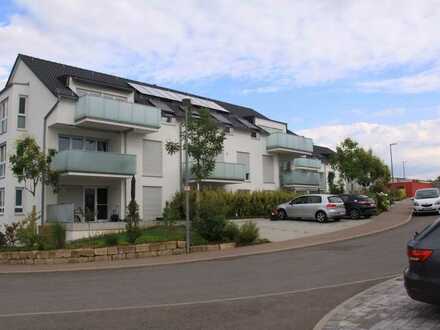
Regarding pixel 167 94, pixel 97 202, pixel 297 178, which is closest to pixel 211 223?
pixel 97 202

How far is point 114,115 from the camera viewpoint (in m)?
27.9

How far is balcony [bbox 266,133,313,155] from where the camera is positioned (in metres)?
39.9

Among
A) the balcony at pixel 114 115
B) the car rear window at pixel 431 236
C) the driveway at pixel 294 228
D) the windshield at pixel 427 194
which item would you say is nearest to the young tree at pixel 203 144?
the driveway at pixel 294 228

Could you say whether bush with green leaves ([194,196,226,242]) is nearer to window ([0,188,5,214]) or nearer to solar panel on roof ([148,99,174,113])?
window ([0,188,5,214])

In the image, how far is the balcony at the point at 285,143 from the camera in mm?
39906

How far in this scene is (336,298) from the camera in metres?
9.05

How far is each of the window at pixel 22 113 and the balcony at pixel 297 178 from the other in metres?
20.7

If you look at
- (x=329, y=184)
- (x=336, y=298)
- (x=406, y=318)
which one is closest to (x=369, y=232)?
(x=336, y=298)

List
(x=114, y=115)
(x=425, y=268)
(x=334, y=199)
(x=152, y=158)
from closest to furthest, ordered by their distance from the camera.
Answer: (x=425, y=268), (x=114, y=115), (x=334, y=199), (x=152, y=158)

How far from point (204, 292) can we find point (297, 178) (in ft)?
106

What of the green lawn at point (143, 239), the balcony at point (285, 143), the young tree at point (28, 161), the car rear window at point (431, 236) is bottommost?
the green lawn at point (143, 239)

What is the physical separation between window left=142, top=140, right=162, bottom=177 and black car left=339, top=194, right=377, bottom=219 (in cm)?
1159

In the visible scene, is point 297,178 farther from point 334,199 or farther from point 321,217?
point 321,217

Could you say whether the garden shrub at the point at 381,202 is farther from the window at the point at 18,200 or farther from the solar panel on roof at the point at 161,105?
the window at the point at 18,200
